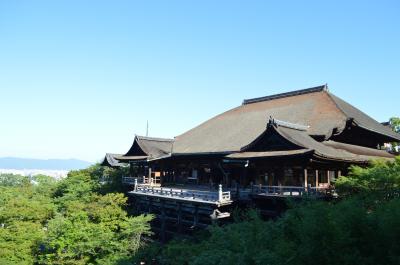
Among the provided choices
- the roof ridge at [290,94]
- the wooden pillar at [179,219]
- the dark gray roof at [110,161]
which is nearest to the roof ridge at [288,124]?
the roof ridge at [290,94]

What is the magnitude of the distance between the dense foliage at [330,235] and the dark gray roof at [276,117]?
8146mm

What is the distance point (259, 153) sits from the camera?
72.5 feet

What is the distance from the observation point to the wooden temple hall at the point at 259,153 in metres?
21.1

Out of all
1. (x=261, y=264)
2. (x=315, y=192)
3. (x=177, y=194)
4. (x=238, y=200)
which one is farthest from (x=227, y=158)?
(x=261, y=264)

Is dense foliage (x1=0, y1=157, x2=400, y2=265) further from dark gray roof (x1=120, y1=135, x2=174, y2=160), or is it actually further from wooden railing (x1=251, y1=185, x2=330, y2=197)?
dark gray roof (x1=120, y1=135, x2=174, y2=160)

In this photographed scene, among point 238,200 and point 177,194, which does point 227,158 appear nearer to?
point 238,200

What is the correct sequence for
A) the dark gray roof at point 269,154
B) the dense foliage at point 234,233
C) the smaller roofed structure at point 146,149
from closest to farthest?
the dense foliage at point 234,233 < the dark gray roof at point 269,154 < the smaller roofed structure at point 146,149

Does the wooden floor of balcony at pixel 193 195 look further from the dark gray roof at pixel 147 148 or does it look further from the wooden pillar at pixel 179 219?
the dark gray roof at pixel 147 148

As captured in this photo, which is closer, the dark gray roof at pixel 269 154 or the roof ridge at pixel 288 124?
the dark gray roof at pixel 269 154

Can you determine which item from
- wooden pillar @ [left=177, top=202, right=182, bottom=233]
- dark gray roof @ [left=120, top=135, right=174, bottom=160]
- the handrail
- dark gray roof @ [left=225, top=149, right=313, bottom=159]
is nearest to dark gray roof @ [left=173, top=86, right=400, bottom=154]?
dark gray roof @ [left=120, top=135, right=174, bottom=160]

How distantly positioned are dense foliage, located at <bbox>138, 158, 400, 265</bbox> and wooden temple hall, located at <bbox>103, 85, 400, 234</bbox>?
399 cm

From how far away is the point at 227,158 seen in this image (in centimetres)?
2370

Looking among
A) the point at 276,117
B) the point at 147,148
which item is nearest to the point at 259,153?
the point at 276,117

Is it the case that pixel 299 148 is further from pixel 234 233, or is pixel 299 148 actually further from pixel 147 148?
pixel 147 148
